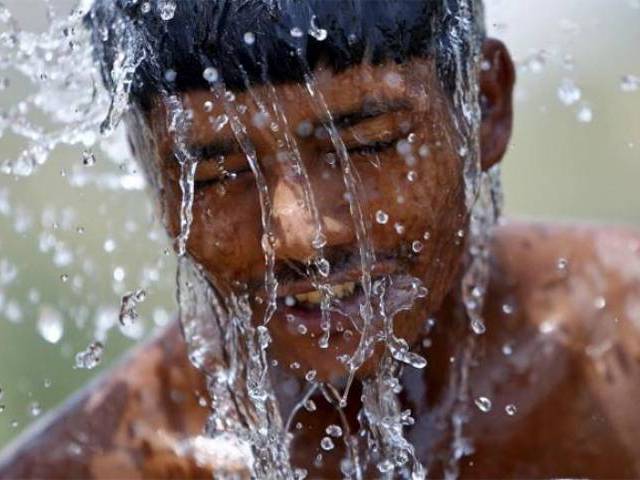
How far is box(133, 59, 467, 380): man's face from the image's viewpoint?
1545 mm

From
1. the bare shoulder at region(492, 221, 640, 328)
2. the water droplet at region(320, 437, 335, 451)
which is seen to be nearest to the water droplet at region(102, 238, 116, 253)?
the bare shoulder at region(492, 221, 640, 328)

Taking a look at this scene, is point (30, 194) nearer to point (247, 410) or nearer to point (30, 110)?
point (30, 110)

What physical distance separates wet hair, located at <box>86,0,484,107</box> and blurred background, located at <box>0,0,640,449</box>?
140cm

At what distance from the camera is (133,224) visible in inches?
136

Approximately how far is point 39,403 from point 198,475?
1.55 meters

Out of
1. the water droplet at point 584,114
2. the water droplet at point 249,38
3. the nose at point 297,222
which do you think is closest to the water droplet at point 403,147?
the nose at point 297,222

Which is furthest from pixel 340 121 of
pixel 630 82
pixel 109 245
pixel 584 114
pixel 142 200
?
pixel 584 114

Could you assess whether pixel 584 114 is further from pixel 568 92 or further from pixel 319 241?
pixel 319 241

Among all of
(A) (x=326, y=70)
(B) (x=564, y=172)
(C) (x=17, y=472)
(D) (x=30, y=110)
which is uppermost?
(A) (x=326, y=70)

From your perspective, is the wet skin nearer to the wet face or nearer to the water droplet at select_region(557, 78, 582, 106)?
the wet face

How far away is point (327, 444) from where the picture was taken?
188cm

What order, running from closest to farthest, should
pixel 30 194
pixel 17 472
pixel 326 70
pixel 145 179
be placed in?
pixel 326 70 → pixel 145 179 → pixel 17 472 → pixel 30 194

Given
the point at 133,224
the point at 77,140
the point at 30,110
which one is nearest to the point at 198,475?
the point at 77,140

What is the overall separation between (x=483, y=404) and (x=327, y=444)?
0.21 metres
